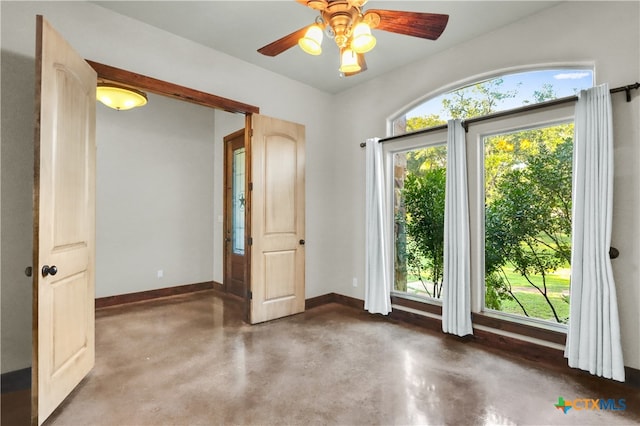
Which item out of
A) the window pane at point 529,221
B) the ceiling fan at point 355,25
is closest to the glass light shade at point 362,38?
the ceiling fan at point 355,25

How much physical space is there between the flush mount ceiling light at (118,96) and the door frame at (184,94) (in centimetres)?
6

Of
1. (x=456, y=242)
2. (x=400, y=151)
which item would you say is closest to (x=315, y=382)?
(x=456, y=242)

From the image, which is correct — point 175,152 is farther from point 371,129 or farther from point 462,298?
point 462,298

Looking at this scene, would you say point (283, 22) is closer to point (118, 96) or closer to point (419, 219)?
point (118, 96)

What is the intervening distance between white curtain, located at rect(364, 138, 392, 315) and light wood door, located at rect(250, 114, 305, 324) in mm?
859

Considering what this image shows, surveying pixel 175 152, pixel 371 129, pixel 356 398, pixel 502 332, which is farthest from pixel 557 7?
pixel 175 152

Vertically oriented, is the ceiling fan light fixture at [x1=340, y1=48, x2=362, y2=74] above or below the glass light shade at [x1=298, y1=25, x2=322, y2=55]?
below

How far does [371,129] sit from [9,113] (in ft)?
11.6

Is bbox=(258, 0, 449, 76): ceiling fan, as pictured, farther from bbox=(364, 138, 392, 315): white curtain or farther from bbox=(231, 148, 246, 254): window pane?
bbox=(231, 148, 246, 254): window pane

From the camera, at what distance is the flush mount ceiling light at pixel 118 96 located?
130 inches

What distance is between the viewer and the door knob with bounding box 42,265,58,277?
186 cm

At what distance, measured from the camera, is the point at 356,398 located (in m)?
2.18

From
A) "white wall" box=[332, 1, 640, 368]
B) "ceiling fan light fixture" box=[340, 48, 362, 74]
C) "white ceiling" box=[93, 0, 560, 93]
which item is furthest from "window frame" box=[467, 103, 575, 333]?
"ceiling fan light fixture" box=[340, 48, 362, 74]

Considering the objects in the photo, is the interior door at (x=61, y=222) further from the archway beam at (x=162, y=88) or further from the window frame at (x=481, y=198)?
the window frame at (x=481, y=198)
